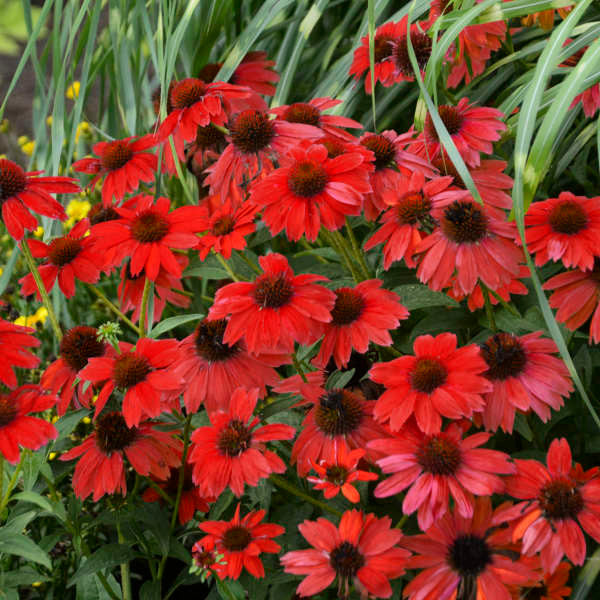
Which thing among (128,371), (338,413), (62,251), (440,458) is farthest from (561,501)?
(62,251)

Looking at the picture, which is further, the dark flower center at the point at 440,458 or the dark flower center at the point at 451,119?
the dark flower center at the point at 451,119

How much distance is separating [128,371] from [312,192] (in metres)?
0.26

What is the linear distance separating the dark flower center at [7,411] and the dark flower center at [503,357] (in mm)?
478

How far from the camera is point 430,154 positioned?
3.26 ft

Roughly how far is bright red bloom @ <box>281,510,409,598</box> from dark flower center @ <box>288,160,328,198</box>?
1.06 feet

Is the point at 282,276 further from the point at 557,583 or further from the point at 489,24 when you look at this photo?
the point at 489,24

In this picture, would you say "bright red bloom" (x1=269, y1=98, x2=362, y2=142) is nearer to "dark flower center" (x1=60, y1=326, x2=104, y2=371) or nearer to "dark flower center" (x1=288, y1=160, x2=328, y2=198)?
"dark flower center" (x1=288, y1=160, x2=328, y2=198)

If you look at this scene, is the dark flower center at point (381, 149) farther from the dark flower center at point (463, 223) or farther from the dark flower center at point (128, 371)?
the dark flower center at point (128, 371)

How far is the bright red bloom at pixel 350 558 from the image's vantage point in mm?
688

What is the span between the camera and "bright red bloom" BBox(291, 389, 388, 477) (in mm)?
803

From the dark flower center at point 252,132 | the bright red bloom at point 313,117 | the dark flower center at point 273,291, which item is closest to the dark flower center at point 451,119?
the bright red bloom at point 313,117

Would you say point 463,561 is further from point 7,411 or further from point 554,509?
point 7,411

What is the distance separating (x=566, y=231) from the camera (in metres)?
0.82

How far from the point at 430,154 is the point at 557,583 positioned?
1.69 feet
